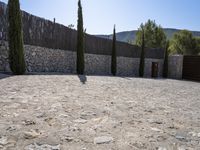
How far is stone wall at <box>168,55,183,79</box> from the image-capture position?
24766 mm

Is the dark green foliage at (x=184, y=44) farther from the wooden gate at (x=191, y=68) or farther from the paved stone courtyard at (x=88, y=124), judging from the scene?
the paved stone courtyard at (x=88, y=124)

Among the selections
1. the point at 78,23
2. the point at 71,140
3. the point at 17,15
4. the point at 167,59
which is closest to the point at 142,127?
the point at 71,140

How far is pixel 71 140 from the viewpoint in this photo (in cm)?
308

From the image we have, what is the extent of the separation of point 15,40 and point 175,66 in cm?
1886

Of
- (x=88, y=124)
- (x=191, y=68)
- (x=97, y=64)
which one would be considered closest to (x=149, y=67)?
(x=191, y=68)

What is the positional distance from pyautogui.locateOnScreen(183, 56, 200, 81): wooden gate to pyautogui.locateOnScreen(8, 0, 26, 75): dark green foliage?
17710mm

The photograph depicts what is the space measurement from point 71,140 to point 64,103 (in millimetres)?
1832

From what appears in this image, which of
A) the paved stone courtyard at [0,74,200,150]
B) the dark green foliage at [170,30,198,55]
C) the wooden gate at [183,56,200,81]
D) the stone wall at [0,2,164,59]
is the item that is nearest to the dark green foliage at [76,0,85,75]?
the stone wall at [0,2,164,59]

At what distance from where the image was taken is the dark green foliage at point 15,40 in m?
9.79

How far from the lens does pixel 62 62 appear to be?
14.7 m

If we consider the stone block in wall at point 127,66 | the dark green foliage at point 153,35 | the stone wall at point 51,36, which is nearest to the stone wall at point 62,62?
the stone block in wall at point 127,66

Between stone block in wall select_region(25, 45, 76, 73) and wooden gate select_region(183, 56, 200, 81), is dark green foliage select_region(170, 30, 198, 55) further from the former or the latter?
stone block in wall select_region(25, 45, 76, 73)

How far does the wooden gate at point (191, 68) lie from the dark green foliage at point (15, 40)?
17710 millimetres

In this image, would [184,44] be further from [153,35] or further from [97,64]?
[97,64]
